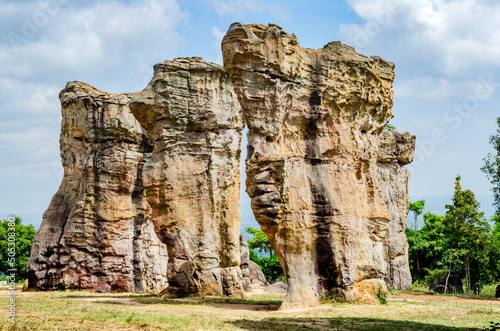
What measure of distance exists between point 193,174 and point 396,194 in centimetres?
1239

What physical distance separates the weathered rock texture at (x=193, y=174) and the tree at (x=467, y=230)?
433 inches

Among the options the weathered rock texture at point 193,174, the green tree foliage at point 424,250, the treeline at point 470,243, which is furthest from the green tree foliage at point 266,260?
Answer: the weathered rock texture at point 193,174

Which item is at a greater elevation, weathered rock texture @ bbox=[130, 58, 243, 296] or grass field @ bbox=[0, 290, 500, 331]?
weathered rock texture @ bbox=[130, 58, 243, 296]

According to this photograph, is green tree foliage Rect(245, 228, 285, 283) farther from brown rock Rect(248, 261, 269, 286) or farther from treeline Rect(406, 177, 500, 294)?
treeline Rect(406, 177, 500, 294)

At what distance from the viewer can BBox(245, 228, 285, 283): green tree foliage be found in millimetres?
41406

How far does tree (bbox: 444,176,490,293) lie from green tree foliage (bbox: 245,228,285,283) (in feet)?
52.1

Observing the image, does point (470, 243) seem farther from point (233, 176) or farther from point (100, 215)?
point (100, 215)

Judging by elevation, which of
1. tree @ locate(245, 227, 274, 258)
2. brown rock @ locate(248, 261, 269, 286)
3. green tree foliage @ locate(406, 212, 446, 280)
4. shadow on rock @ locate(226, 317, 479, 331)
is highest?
tree @ locate(245, 227, 274, 258)

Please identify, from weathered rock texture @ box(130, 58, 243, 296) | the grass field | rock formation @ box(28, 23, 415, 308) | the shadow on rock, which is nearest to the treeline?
rock formation @ box(28, 23, 415, 308)

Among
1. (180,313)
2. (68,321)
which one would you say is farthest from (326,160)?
(68,321)

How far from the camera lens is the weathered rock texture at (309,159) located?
1575cm

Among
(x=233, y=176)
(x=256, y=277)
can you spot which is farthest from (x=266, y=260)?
(x=233, y=176)

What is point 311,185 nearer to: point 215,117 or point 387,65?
point 387,65

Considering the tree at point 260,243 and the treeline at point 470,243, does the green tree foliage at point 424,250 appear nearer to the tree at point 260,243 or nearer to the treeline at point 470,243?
the treeline at point 470,243
